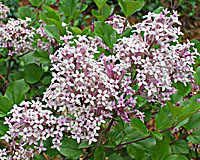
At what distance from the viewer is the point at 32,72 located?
1.44m

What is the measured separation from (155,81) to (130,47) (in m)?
0.14

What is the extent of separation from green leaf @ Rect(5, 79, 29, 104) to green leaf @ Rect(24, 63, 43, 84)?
0.32 meters

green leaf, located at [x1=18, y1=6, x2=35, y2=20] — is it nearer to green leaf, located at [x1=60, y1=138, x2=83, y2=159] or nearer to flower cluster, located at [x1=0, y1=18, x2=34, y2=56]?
flower cluster, located at [x1=0, y1=18, x2=34, y2=56]

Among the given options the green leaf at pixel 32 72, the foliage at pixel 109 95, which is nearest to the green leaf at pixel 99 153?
the foliage at pixel 109 95

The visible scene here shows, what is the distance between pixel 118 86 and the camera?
918 mm

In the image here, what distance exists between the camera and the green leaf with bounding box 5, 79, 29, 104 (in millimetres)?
1113

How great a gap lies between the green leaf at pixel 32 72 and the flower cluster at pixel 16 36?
A: 122mm

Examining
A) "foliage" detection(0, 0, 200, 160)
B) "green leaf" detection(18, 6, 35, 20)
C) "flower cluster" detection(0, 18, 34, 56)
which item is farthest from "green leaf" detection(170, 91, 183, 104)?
"green leaf" detection(18, 6, 35, 20)

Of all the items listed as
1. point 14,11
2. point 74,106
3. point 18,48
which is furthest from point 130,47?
point 14,11

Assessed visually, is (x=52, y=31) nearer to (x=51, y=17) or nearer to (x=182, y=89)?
(x=51, y=17)

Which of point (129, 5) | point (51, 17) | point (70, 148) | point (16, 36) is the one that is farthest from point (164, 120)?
point (16, 36)

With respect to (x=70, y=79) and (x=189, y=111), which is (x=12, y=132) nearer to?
(x=70, y=79)

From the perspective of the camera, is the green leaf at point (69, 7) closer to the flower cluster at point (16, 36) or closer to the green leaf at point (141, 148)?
the flower cluster at point (16, 36)

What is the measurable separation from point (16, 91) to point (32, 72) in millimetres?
335
